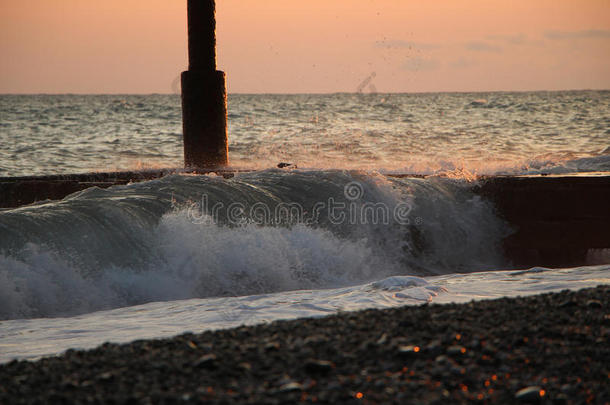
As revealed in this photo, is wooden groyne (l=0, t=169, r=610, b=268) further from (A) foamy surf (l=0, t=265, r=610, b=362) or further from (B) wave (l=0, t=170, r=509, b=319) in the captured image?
(A) foamy surf (l=0, t=265, r=610, b=362)

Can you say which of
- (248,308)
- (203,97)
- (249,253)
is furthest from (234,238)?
(203,97)

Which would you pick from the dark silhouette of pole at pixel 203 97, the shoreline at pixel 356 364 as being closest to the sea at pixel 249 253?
the dark silhouette of pole at pixel 203 97

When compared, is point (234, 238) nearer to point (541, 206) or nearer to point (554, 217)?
point (541, 206)

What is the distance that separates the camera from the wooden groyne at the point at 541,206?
742 centimetres

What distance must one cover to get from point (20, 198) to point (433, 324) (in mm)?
5336

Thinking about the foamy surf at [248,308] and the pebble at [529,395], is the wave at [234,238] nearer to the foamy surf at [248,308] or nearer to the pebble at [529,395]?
the foamy surf at [248,308]

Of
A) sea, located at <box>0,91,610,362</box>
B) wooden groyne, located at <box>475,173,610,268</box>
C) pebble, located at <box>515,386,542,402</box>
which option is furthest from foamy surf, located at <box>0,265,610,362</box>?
pebble, located at <box>515,386,542,402</box>

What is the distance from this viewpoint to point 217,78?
8906 millimetres

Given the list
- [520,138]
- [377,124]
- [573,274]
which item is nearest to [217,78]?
[573,274]

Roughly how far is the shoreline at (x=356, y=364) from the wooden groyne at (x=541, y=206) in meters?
4.07

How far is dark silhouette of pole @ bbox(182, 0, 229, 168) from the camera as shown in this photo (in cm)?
880

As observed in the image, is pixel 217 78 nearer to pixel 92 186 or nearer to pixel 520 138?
pixel 92 186

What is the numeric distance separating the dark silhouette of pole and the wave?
2.94ft

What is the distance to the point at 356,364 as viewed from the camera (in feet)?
10.00
